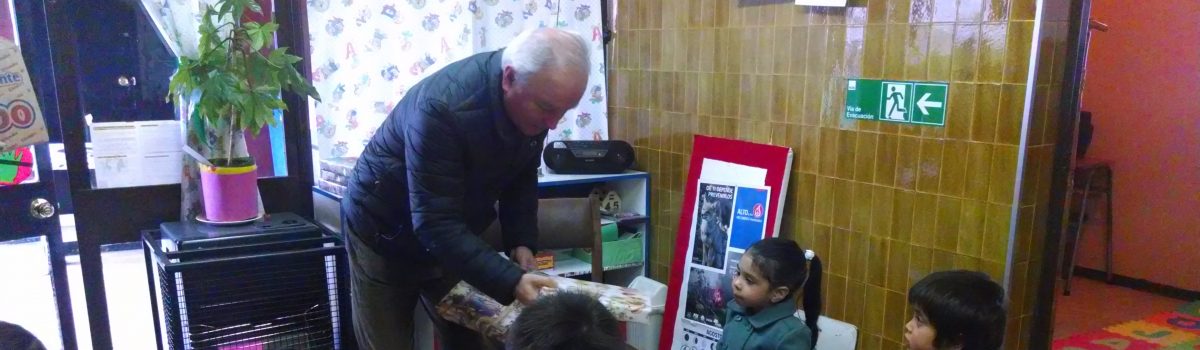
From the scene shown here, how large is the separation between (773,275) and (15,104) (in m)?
2.12

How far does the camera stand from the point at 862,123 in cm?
221

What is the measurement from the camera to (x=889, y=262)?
86.8 inches

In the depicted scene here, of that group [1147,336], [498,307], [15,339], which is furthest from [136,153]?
[1147,336]

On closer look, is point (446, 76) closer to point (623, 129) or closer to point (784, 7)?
point (784, 7)

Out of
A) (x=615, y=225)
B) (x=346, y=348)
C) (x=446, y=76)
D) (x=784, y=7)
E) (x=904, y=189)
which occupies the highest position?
(x=784, y=7)

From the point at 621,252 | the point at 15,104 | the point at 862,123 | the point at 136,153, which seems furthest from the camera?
the point at 621,252

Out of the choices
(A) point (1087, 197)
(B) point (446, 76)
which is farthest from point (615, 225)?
(A) point (1087, 197)

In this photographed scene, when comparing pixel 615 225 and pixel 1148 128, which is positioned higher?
pixel 1148 128

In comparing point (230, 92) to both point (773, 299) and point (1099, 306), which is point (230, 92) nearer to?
point (773, 299)

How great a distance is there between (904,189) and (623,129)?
1.30m

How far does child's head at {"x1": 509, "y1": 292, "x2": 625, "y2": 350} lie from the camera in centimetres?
100

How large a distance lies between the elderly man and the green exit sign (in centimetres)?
101

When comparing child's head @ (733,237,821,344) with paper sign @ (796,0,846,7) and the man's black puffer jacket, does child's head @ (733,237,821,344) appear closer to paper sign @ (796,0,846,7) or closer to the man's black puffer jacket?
the man's black puffer jacket

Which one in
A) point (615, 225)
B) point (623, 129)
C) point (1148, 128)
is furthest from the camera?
point (1148, 128)
